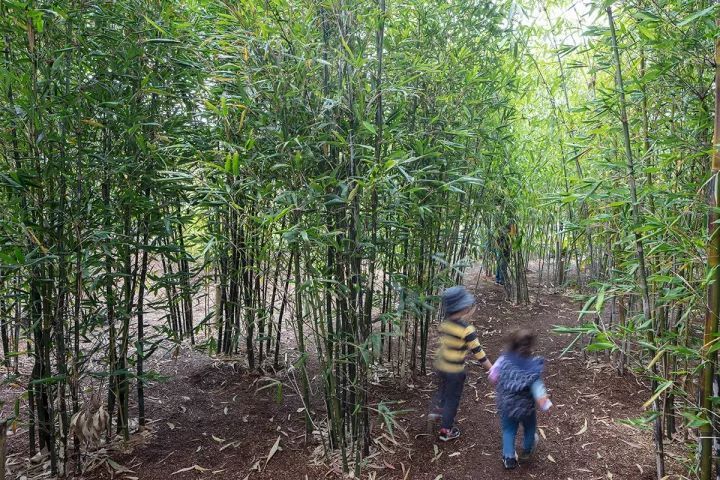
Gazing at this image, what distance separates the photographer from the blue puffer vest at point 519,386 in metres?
2.46

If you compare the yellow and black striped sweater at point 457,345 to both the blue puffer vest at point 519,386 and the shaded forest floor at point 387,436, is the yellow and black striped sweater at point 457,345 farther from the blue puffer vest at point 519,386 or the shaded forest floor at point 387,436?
the shaded forest floor at point 387,436

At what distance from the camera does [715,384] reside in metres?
1.92

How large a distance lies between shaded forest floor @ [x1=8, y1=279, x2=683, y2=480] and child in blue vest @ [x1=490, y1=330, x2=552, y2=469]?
0.17 meters

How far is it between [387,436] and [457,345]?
639mm

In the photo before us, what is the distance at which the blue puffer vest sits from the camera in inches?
96.8

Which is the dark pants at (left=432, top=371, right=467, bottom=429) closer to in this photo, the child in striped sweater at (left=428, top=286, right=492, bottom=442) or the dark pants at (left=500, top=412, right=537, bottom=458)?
the child in striped sweater at (left=428, top=286, right=492, bottom=442)

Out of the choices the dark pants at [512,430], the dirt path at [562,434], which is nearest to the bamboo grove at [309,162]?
the dirt path at [562,434]

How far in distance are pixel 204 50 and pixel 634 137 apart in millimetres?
2341

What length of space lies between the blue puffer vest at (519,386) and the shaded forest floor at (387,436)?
33 cm

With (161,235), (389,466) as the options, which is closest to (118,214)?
(161,235)

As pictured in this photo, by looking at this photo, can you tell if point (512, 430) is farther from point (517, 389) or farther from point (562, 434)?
point (562, 434)

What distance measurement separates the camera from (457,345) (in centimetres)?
267

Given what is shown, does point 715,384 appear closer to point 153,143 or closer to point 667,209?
point 667,209

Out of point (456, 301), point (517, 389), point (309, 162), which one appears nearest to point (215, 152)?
point (309, 162)
